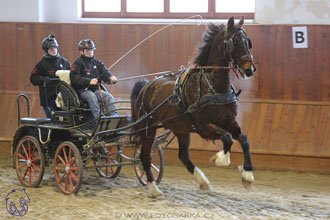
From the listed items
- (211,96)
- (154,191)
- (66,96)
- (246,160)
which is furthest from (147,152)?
(246,160)

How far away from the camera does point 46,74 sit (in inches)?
264

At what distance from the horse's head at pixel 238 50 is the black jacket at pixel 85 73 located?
1844 millimetres

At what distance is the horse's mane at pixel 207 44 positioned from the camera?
5.26 meters

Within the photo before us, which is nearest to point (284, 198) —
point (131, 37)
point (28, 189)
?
point (28, 189)

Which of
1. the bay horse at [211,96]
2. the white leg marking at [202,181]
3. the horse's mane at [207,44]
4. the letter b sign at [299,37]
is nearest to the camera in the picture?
the bay horse at [211,96]

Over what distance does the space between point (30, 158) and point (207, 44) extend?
274 centimetres

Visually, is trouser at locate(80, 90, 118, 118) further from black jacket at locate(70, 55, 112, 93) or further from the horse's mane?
the horse's mane

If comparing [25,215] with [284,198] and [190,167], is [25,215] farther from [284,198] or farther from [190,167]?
[284,198]

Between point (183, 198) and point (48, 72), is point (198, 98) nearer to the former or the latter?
point (183, 198)

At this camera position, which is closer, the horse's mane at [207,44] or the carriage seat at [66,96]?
the horse's mane at [207,44]

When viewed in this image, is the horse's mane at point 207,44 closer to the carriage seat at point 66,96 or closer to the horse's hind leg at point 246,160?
the horse's hind leg at point 246,160

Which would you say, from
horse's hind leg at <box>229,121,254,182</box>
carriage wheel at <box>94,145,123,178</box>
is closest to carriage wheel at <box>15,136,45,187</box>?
carriage wheel at <box>94,145,123,178</box>

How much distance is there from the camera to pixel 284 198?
5.89 metres

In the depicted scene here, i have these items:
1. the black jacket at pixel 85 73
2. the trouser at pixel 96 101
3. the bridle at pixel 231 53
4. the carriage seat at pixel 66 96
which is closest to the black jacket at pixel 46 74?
the carriage seat at pixel 66 96
